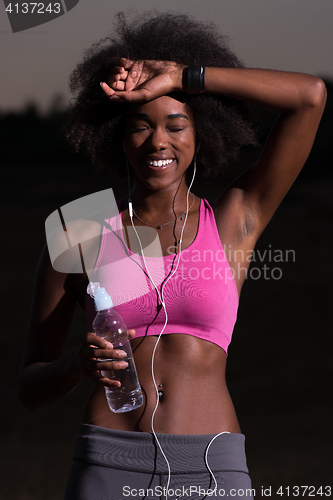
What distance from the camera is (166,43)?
78.3 inches

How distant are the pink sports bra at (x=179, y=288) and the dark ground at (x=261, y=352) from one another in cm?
347

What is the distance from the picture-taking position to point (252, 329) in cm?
660

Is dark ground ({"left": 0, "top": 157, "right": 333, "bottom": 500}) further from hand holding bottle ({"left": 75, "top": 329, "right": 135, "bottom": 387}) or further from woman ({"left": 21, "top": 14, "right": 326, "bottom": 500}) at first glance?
hand holding bottle ({"left": 75, "top": 329, "right": 135, "bottom": 387})

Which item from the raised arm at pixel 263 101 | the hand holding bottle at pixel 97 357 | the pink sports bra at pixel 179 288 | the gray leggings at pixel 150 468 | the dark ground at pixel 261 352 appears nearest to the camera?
the hand holding bottle at pixel 97 357

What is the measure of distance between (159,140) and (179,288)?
1.41 feet

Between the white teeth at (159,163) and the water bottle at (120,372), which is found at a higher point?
the white teeth at (159,163)

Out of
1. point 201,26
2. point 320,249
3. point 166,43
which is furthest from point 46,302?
point 320,249

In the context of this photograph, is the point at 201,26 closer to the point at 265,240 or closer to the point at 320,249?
the point at 265,240

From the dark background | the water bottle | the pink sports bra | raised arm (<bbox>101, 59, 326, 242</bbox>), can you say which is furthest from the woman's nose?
the dark background

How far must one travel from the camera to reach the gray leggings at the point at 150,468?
155cm

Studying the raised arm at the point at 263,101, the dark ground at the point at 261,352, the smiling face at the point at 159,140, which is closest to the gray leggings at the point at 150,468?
→ the raised arm at the point at 263,101

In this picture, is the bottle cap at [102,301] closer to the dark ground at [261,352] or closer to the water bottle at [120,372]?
the water bottle at [120,372]

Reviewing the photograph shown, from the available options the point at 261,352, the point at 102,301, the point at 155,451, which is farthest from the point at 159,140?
the point at 261,352

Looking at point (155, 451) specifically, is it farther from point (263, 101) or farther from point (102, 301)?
point (263, 101)
